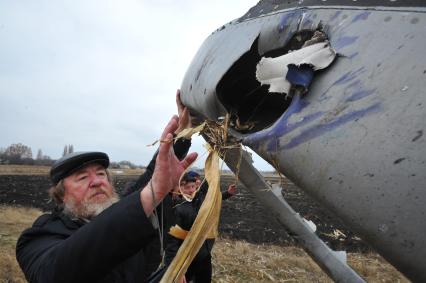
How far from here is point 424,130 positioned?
3.12 feet

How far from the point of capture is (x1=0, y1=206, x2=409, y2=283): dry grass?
784 centimetres

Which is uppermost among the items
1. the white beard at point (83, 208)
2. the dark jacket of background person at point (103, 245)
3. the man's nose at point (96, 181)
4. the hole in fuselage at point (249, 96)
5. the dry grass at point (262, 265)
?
the hole in fuselage at point (249, 96)

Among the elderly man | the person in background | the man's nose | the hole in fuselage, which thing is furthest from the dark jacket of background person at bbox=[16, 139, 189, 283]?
the person in background

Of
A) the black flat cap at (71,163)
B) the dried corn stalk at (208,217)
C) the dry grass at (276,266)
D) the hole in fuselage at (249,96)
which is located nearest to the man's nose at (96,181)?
the black flat cap at (71,163)

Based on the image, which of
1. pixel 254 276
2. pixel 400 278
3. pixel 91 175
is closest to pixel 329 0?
pixel 91 175

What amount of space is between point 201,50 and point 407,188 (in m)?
1.32

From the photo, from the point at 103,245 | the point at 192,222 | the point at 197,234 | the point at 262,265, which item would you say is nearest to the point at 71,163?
the point at 103,245

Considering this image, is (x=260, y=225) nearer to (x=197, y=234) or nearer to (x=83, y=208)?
(x=83, y=208)

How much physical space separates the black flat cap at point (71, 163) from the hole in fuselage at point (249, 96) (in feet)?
5.45

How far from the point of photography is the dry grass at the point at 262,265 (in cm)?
784

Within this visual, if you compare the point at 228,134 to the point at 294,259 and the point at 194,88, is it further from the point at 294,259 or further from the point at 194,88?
the point at 294,259

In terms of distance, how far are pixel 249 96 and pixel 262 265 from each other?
7.69 meters

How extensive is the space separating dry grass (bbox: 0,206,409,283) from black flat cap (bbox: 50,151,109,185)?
4.99 meters

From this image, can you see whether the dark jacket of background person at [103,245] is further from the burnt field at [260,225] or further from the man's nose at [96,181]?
the burnt field at [260,225]
